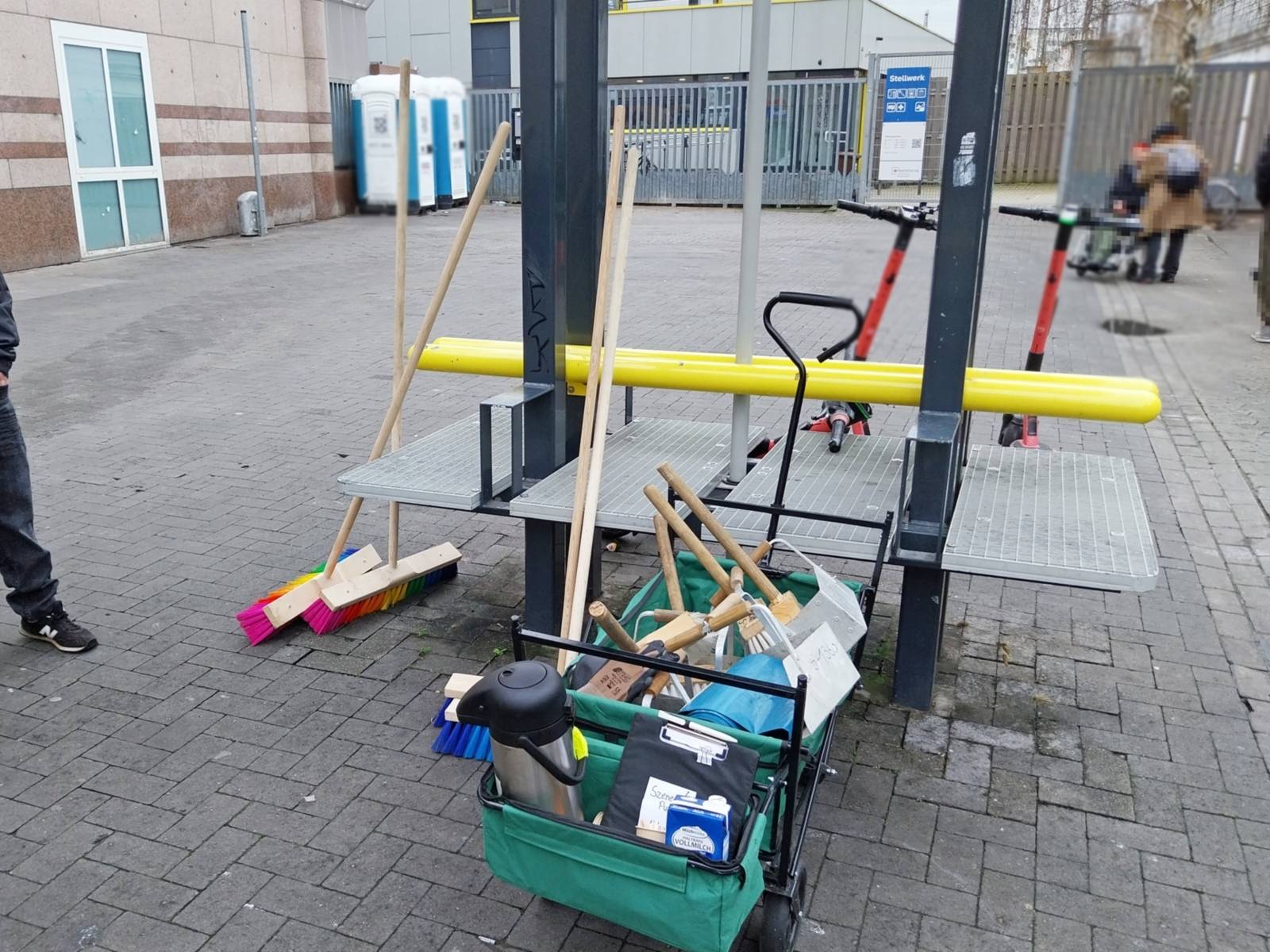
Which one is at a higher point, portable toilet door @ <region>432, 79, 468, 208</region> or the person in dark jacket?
portable toilet door @ <region>432, 79, 468, 208</region>

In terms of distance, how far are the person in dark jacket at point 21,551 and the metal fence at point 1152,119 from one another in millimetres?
4012

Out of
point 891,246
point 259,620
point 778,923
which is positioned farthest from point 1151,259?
point 259,620

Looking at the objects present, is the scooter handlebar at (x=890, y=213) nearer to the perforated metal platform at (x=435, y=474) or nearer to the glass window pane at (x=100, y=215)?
the perforated metal platform at (x=435, y=474)

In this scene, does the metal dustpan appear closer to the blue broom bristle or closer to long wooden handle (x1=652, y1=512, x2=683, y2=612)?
long wooden handle (x1=652, y1=512, x2=683, y2=612)

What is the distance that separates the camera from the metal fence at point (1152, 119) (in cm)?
59

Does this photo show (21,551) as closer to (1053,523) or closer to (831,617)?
(831,617)

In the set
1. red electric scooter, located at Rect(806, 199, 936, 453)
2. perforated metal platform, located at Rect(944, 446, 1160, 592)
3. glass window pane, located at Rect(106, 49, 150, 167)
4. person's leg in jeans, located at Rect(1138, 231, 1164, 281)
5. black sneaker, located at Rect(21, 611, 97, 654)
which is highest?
glass window pane, located at Rect(106, 49, 150, 167)

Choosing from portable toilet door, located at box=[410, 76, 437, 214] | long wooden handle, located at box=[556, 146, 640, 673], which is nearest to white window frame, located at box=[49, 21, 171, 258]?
long wooden handle, located at box=[556, 146, 640, 673]

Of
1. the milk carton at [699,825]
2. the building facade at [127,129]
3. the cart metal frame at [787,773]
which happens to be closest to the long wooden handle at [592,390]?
the cart metal frame at [787,773]

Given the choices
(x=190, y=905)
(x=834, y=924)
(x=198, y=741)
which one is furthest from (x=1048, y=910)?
(x=198, y=741)

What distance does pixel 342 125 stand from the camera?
5.65ft

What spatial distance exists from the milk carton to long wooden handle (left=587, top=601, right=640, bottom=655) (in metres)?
0.54

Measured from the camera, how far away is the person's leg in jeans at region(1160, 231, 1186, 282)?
0.72 m

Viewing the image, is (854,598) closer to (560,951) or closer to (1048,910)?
(1048,910)
